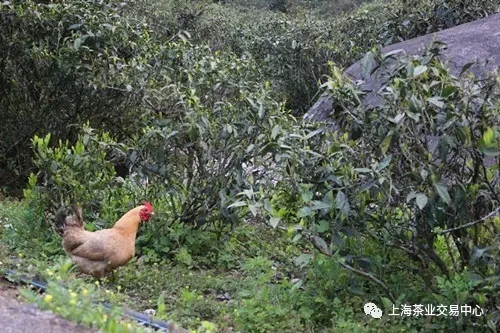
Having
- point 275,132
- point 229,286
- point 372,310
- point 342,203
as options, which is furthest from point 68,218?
point 372,310

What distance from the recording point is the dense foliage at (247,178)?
374 centimetres

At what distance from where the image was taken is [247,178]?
200 inches

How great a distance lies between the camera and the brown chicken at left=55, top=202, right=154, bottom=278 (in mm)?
4562

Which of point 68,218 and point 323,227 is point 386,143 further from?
point 68,218

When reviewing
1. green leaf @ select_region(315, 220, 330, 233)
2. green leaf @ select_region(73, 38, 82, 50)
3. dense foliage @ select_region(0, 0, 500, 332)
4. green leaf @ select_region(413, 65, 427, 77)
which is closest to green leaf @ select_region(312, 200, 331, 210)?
dense foliage @ select_region(0, 0, 500, 332)

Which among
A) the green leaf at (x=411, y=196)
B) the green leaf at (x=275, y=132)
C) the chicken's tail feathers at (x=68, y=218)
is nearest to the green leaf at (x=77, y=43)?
the chicken's tail feathers at (x=68, y=218)

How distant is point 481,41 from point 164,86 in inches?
140

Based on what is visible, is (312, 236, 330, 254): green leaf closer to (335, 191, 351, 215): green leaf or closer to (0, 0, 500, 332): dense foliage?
(0, 0, 500, 332): dense foliage

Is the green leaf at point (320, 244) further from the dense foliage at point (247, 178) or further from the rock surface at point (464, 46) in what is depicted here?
the rock surface at point (464, 46)

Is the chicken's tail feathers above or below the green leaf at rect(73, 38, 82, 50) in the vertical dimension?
below

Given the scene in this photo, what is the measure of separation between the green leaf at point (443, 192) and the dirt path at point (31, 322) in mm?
1768

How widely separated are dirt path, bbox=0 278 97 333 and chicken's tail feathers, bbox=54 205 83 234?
1.66 meters

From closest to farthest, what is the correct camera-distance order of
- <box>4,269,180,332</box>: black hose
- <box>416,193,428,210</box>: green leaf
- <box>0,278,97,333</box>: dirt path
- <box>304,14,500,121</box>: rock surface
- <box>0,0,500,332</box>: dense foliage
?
<box>0,278,97,333</box>: dirt path, <box>4,269,180,332</box>: black hose, <box>416,193,428,210</box>: green leaf, <box>0,0,500,332</box>: dense foliage, <box>304,14,500,121</box>: rock surface

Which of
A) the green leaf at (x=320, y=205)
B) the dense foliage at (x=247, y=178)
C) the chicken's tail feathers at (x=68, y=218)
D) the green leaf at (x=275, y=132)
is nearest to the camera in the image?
the dense foliage at (x=247, y=178)
